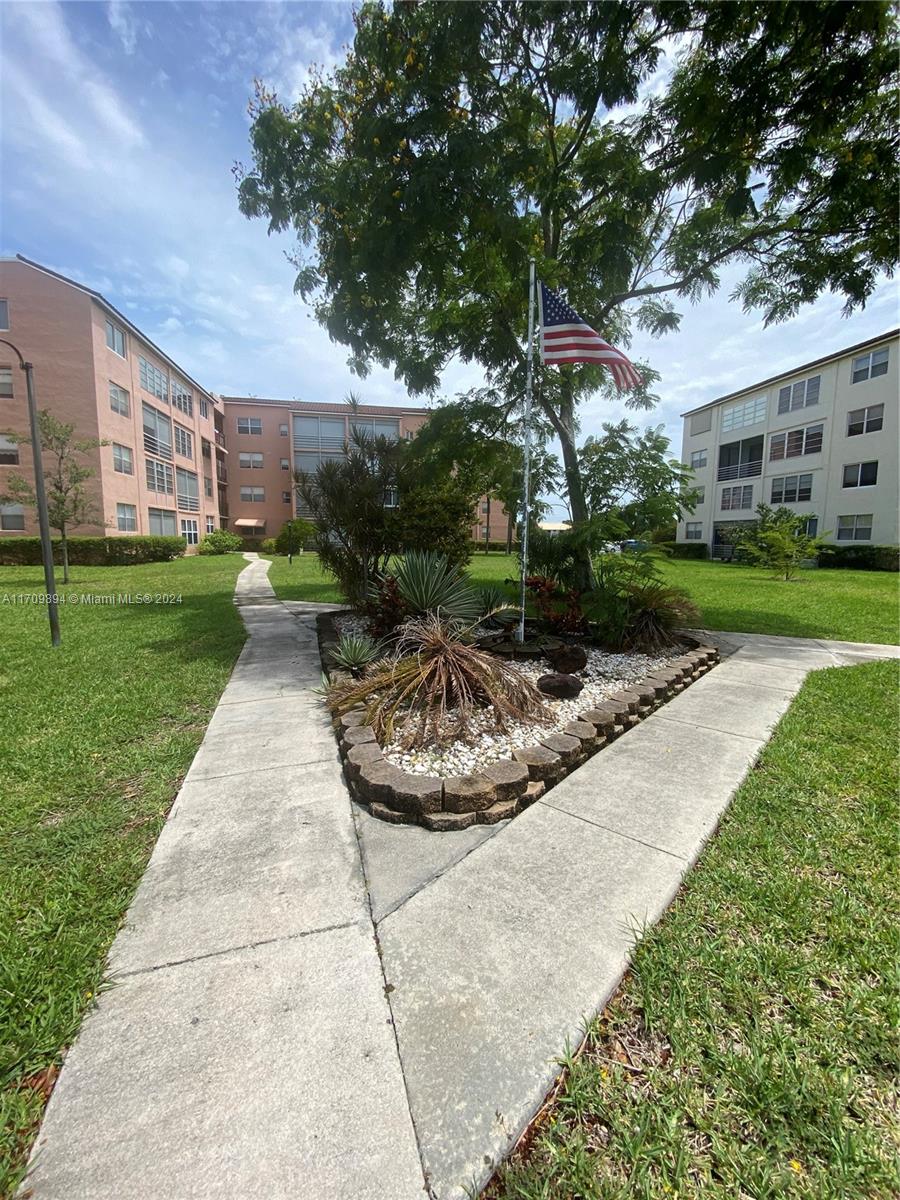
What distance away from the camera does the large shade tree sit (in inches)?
207

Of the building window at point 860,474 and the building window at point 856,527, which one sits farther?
the building window at point 856,527

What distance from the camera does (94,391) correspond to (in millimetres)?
21656

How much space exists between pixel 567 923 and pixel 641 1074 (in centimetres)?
52

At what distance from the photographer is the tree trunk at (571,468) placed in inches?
287

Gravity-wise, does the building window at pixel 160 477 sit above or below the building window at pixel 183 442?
below

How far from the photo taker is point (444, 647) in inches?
164

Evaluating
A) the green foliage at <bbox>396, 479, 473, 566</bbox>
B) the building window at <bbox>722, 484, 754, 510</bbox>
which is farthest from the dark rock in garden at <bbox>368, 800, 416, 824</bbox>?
the building window at <bbox>722, 484, 754, 510</bbox>

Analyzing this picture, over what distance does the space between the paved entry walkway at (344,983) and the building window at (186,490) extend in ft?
107

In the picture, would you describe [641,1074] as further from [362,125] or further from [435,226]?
[362,125]

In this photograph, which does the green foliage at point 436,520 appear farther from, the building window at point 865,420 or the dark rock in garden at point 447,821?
the building window at point 865,420

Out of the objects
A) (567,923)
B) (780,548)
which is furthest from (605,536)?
(780,548)

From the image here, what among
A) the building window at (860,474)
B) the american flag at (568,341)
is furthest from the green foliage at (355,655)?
the building window at (860,474)

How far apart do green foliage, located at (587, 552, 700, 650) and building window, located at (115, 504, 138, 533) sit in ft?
82.8

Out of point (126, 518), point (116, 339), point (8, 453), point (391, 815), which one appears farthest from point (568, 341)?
point (116, 339)
